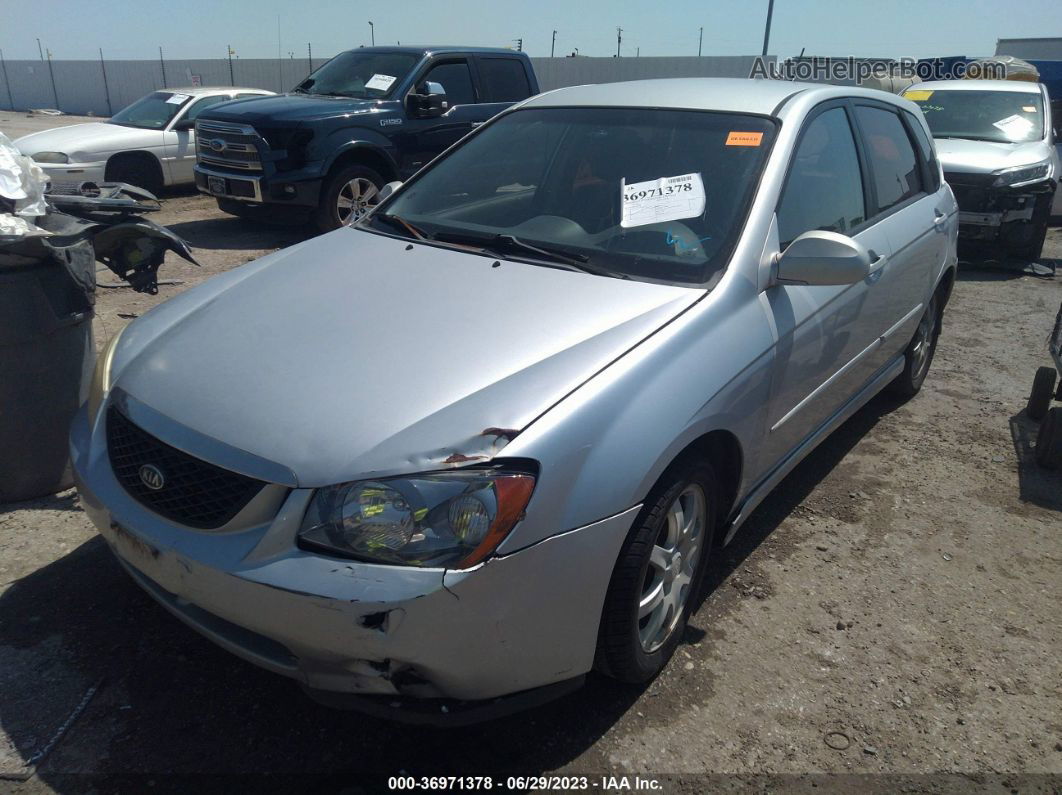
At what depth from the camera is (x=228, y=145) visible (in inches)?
344

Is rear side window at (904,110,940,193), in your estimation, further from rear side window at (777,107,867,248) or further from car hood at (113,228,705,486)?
car hood at (113,228,705,486)

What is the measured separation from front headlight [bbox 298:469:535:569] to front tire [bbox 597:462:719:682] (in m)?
0.47

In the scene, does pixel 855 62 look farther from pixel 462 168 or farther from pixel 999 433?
pixel 462 168

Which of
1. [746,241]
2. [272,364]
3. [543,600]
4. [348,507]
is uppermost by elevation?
[746,241]

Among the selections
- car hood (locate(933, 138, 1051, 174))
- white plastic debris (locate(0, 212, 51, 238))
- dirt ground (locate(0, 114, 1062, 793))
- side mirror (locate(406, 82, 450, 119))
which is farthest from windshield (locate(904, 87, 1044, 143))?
white plastic debris (locate(0, 212, 51, 238))

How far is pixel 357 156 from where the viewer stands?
8945mm

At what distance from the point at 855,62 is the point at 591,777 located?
1613 centimetres

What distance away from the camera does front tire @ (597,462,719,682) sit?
230 cm

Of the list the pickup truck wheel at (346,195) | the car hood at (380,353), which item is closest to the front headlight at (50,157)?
the pickup truck wheel at (346,195)

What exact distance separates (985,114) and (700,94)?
8.14m

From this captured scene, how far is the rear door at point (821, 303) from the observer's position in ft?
9.80

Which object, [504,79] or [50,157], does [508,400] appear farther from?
[50,157]

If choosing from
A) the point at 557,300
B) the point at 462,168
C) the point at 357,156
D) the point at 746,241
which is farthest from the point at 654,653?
the point at 357,156

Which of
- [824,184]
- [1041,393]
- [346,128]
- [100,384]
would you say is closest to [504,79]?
[346,128]
